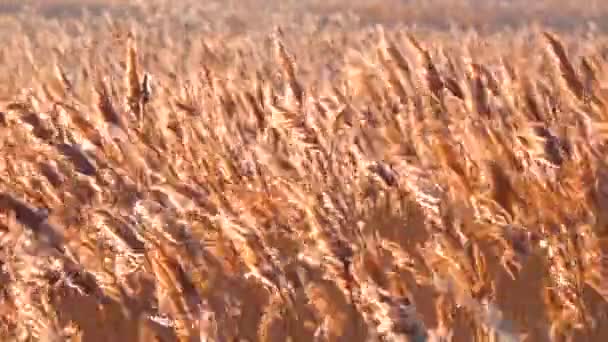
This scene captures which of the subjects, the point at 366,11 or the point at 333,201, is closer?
the point at 333,201

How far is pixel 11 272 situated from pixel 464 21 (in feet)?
5.59

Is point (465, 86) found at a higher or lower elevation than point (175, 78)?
higher

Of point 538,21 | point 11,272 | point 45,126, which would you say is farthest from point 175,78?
point 538,21

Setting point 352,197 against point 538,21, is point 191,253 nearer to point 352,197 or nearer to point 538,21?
point 352,197

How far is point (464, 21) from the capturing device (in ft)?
8.41

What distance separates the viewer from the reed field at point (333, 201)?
249 centimetres

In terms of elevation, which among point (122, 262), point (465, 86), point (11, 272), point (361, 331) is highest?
point (465, 86)

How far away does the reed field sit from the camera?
8.16 feet

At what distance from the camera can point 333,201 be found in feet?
8.16

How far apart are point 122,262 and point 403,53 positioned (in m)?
1.15

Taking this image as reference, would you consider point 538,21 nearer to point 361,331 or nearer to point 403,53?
point 403,53

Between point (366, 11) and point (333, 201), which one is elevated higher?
point (366, 11)


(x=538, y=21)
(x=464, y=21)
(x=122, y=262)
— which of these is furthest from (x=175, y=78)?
(x=538, y=21)

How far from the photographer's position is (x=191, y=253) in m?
2.51
